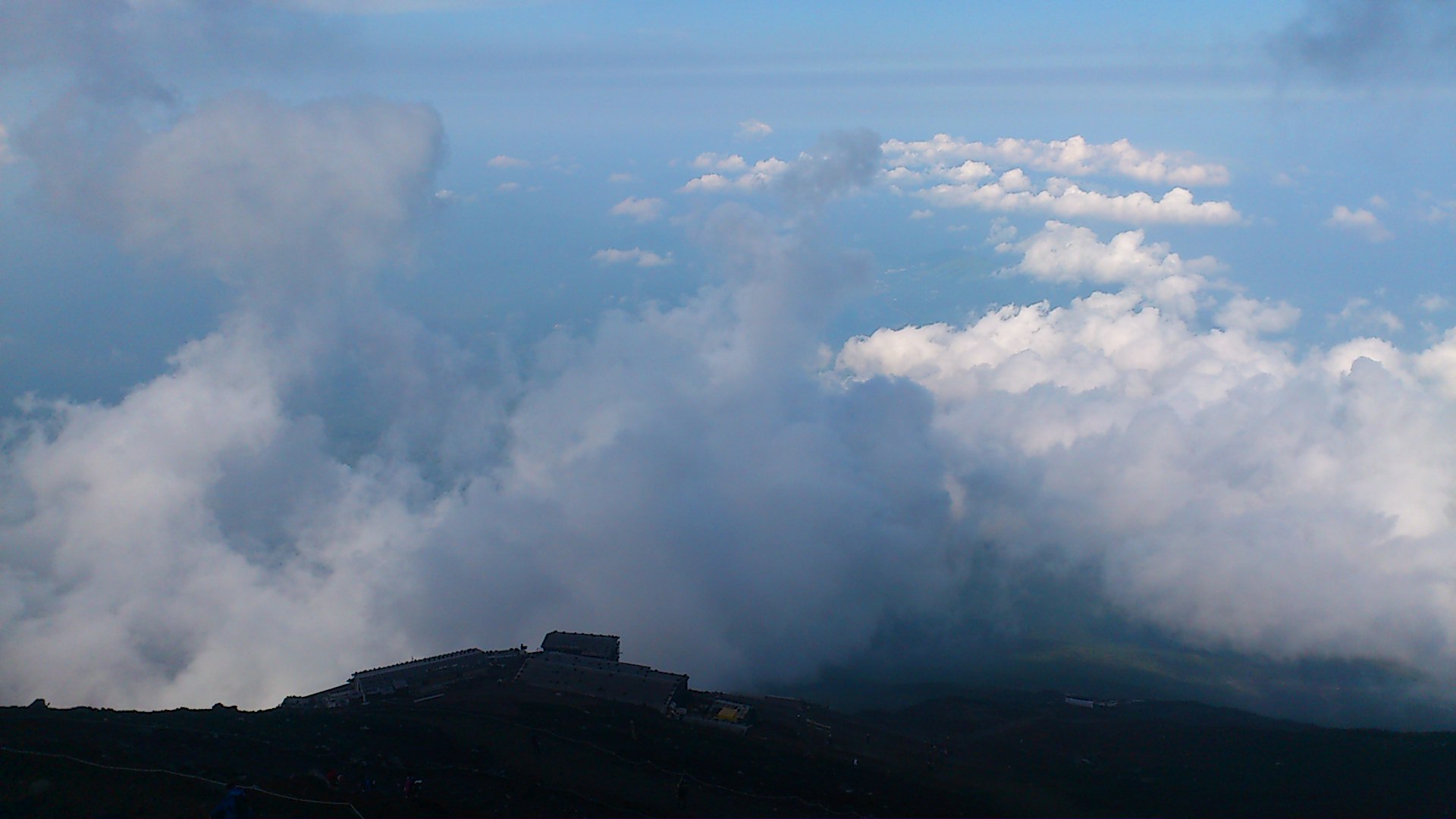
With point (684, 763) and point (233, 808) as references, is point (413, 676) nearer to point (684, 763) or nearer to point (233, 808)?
point (684, 763)

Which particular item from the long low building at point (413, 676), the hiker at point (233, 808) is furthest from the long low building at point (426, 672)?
the hiker at point (233, 808)

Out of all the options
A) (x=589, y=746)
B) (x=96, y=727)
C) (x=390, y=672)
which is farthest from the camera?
(x=390, y=672)

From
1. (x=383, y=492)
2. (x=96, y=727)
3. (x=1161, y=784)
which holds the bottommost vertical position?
(x=1161, y=784)

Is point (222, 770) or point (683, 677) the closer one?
point (222, 770)

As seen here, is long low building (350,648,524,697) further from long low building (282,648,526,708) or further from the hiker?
the hiker

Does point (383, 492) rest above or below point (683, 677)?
above

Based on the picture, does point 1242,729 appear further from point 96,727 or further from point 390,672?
point 96,727

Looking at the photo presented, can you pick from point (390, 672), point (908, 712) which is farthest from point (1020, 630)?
point (390, 672)
